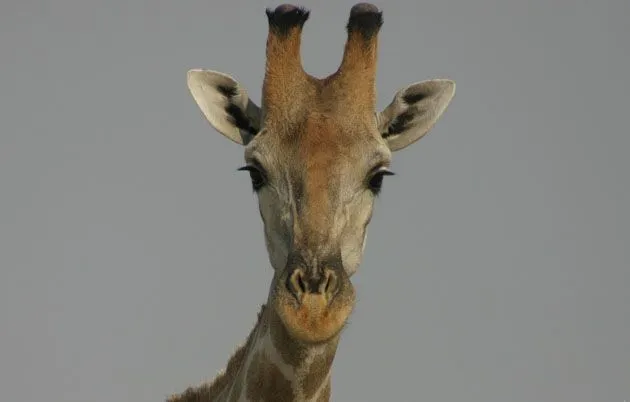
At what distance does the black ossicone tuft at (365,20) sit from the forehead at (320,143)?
997 millimetres

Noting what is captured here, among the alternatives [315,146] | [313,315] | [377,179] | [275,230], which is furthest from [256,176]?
[313,315]

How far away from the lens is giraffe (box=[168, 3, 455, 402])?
10.4m

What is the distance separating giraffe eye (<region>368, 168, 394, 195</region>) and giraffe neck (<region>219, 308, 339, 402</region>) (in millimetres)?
1578

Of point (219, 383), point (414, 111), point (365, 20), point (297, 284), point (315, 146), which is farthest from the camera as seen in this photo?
point (414, 111)

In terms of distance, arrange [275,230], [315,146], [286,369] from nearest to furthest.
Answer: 1. [286,369]
2. [315,146]
3. [275,230]

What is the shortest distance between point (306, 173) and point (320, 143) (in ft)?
1.27

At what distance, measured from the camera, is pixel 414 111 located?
43.5 feet

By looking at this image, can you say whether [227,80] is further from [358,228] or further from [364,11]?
[358,228]

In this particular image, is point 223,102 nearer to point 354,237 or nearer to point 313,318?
point 354,237

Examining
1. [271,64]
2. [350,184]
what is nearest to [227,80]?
[271,64]

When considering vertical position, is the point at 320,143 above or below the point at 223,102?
below

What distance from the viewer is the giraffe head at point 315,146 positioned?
33.7 ft

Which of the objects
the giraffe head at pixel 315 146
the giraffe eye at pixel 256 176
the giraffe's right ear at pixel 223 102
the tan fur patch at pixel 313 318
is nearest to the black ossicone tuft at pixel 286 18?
the giraffe head at pixel 315 146

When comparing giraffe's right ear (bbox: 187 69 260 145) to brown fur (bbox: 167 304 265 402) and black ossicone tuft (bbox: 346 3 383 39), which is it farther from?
brown fur (bbox: 167 304 265 402)
